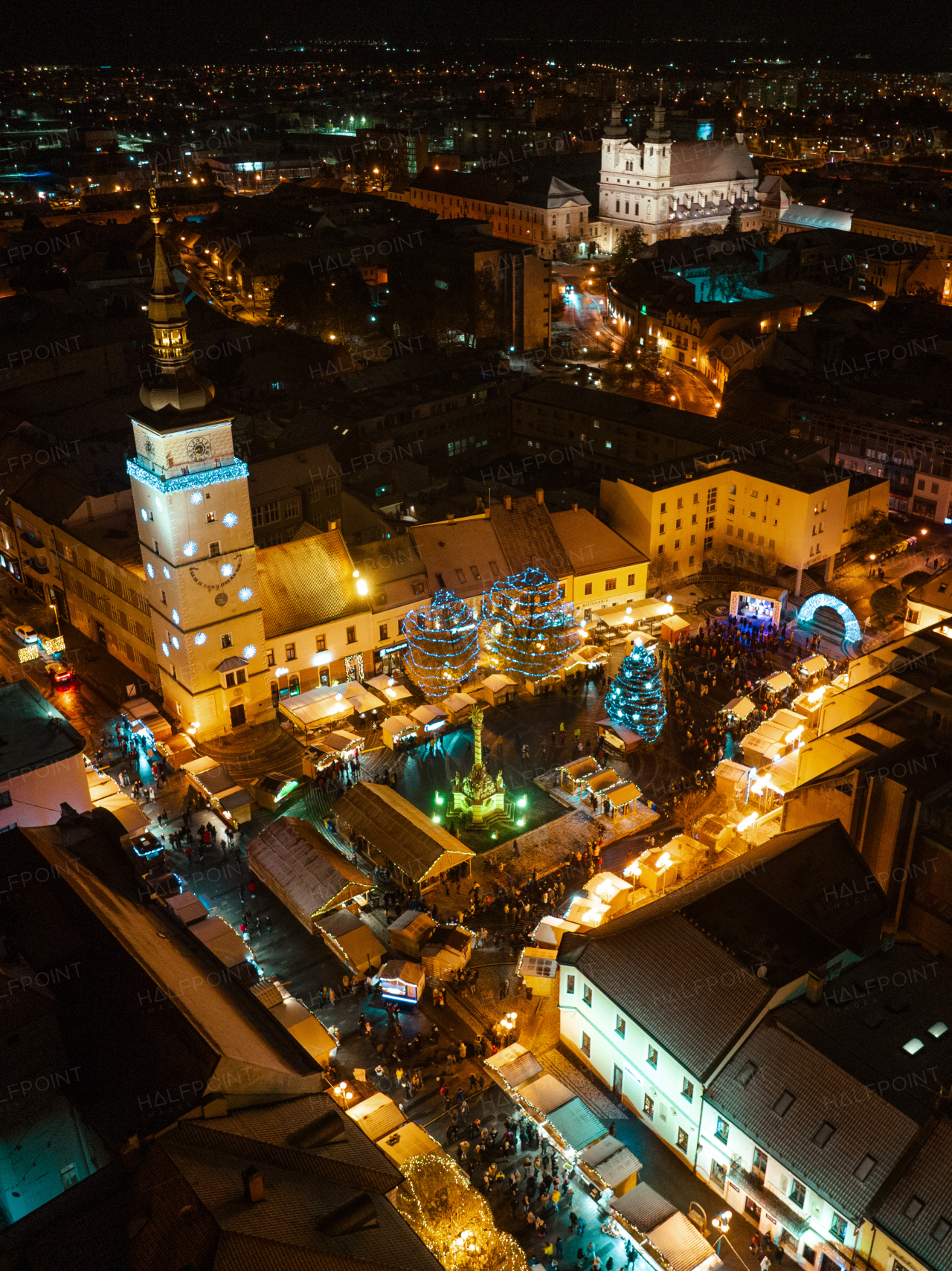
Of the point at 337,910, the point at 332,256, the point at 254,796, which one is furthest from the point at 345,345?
the point at 337,910

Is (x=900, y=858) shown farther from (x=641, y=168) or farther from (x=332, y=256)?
(x=641, y=168)

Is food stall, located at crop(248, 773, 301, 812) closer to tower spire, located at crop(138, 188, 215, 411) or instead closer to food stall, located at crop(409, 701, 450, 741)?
food stall, located at crop(409, 701, 450, 741)

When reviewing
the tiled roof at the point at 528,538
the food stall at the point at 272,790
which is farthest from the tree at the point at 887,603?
the food stall at the point at 272,790

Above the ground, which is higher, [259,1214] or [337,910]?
[259,1214]

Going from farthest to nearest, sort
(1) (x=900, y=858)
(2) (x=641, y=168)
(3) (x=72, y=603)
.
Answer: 1. (2) (x=641, y=168)
2. (3) (x=72, y=603)
3. (1) (x=900, y=858)

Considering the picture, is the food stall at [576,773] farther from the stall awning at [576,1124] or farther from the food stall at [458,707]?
the stall awning at [576,1124]

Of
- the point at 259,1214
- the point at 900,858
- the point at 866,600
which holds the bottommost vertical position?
the point at 866,600
